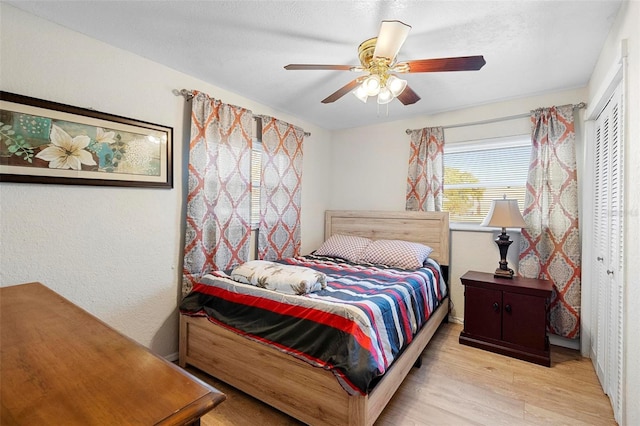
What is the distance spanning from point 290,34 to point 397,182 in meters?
2.24

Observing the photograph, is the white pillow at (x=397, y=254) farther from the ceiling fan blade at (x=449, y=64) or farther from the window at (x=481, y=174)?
the ceiling fan blade at (x=449, y=64)

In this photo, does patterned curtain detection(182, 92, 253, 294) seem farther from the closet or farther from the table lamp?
the closet

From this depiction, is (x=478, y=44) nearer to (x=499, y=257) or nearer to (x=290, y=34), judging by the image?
(x=290, y=34)

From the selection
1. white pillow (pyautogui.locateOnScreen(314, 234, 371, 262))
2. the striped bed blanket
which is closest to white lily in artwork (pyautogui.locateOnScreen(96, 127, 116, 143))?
the striped bed blanket

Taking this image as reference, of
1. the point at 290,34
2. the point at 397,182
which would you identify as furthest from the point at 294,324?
the point at 397,182

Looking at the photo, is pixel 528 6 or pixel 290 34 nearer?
pixel 528 6

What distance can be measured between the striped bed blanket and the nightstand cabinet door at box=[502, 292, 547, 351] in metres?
0.67

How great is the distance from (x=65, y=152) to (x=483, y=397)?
3.15 m

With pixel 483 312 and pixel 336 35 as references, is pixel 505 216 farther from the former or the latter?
pixel 336 35

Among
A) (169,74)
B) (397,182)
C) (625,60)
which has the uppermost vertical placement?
(169,74)

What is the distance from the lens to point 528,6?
1607 mm

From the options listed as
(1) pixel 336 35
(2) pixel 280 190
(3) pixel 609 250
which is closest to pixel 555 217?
(3) pixel 609 250

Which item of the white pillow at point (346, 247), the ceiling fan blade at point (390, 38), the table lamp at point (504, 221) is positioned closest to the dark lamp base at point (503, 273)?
the table lamp at point (504, 221)

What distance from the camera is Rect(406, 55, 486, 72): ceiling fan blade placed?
5.08 feet
